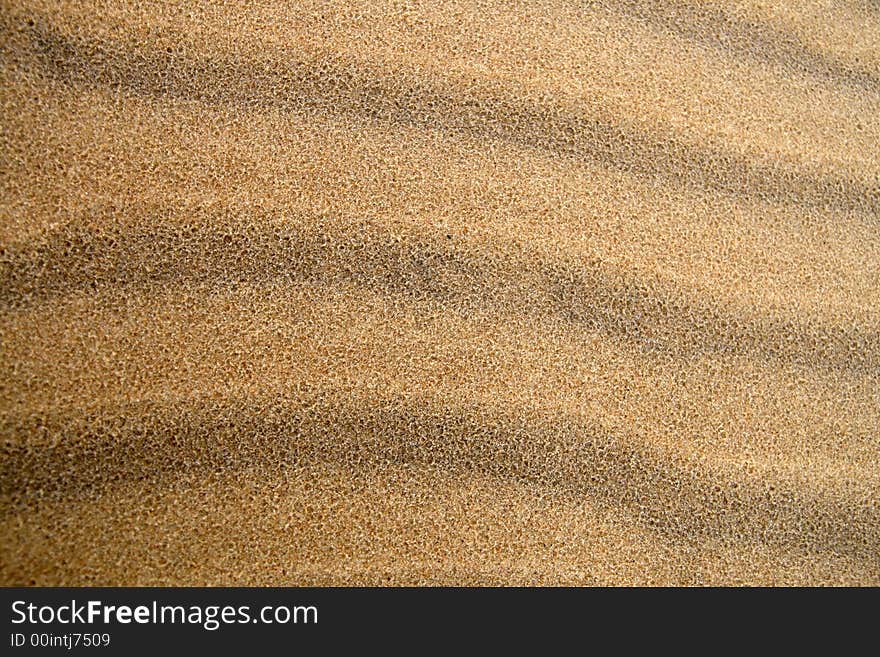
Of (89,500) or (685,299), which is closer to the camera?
(89,500)

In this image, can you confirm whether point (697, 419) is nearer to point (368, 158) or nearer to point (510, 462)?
point (510, 462)

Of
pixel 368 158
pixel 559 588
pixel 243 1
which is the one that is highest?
pixel 243 1

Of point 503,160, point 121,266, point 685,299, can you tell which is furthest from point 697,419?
point 121,266

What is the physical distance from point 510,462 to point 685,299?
255mm

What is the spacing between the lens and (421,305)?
738mm

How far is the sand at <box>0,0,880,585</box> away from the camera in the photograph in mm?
683

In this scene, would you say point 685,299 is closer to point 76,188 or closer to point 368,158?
point 368,158

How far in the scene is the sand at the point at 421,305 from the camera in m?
0.68

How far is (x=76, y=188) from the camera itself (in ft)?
2.32

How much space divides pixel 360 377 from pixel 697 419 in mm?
347

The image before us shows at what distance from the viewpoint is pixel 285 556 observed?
0.68 metres

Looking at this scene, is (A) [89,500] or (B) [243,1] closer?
(A) [89,500]

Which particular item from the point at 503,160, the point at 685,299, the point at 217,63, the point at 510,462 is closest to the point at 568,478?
the point at 510,462

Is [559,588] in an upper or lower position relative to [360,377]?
lower
